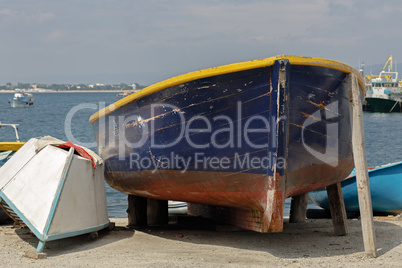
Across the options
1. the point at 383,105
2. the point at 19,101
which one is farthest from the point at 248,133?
the point at 19,101

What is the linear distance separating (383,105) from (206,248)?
2190 inches

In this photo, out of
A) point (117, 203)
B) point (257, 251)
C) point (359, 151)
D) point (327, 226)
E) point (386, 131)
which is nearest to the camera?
point (359, 151)

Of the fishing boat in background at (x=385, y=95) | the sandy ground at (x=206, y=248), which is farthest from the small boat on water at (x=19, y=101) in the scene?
the sandy ground at (x=206, y=248)

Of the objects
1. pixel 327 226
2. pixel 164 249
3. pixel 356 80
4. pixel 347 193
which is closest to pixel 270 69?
pixel 356 80

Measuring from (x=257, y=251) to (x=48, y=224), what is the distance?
8.00 ft

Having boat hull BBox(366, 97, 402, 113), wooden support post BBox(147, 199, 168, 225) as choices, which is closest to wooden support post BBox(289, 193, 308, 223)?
wooden support post BBox(147, 199, 168, 225)

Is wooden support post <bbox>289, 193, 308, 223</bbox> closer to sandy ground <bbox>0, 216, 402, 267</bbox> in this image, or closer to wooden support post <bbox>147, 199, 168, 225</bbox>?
sandy ground <bbox>0, 216, 402, 267</bbox>

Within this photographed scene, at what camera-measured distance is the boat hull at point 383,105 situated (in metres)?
58.8

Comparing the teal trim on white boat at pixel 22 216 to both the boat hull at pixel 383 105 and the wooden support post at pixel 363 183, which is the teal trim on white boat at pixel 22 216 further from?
the boat hull at pixel 383 105

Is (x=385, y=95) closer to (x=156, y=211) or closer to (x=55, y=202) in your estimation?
(x=156, y=211)

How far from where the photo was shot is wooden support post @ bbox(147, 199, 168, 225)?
898 cm

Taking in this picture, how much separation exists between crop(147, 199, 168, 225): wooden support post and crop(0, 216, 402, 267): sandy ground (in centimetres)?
59

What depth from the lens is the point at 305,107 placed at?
6211 mm

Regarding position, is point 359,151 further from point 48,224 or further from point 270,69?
point 48,224
